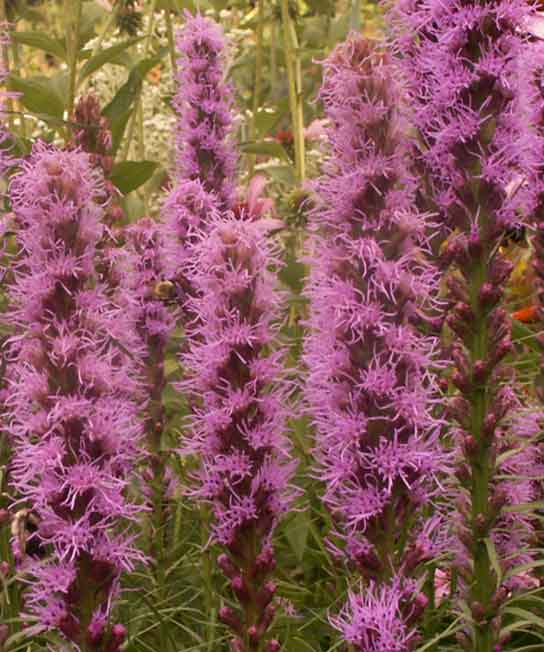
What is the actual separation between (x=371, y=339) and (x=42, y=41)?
6.06 ft

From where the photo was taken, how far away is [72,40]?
3424mm

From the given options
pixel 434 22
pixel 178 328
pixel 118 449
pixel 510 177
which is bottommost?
pixel 178 328

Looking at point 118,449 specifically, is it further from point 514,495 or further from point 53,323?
point 514,495

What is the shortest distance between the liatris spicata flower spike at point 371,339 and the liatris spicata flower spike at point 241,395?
0.29ft

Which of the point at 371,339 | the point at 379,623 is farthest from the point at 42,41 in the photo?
the point at 379,623

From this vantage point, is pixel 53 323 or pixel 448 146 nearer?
pixel 53 323

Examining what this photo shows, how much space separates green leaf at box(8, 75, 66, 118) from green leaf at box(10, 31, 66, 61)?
0.39 feet

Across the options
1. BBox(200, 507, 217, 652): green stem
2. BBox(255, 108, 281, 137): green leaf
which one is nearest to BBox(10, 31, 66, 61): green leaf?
BBox(255, 108, 281, 137): green leaf

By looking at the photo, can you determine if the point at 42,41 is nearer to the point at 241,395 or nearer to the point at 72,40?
the point at 72,40

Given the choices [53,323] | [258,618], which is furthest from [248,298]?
[258,618]

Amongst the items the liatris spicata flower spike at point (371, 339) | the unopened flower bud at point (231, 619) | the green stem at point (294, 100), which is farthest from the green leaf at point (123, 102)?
the unopened flower bud at point (231, 619)

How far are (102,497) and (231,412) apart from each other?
10.1 inches

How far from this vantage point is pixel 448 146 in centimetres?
250

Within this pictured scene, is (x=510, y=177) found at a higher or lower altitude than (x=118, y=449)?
higher
